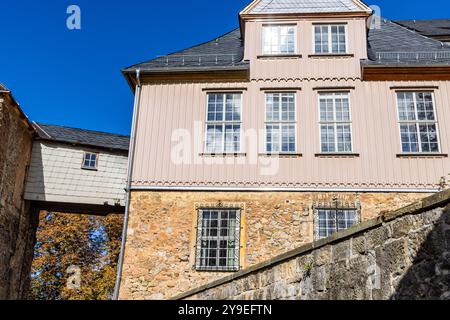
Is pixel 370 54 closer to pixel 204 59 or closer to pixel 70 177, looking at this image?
pixel 204 59

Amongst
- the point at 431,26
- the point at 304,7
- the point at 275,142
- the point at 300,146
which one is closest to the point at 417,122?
the point at 300,146

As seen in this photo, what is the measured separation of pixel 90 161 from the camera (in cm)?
1783

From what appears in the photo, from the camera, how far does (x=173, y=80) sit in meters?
14.5

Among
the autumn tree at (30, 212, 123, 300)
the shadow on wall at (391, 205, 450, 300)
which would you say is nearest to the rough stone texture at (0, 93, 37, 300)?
the autumn tree at (30, 212, 123, 300)

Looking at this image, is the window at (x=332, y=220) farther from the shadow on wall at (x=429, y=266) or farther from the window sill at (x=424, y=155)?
the shadow on wall at (x=429, y=266)

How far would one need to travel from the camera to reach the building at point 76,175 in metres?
17.0

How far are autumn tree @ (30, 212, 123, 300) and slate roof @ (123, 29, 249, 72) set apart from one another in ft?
53.0

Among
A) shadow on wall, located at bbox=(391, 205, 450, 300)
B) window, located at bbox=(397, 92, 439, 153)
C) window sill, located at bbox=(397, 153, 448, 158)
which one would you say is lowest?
shadow on wall, located at bbox=(391, 205, 450, 300)

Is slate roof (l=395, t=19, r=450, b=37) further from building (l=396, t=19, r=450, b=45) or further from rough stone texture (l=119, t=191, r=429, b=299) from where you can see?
rough stone texture (l=119, t=191, r=429, b=299)

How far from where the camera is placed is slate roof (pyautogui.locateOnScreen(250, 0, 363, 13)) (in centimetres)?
1505

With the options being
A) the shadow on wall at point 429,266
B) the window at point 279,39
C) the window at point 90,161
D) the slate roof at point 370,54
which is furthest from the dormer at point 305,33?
the shadow on wall at point 429,266
